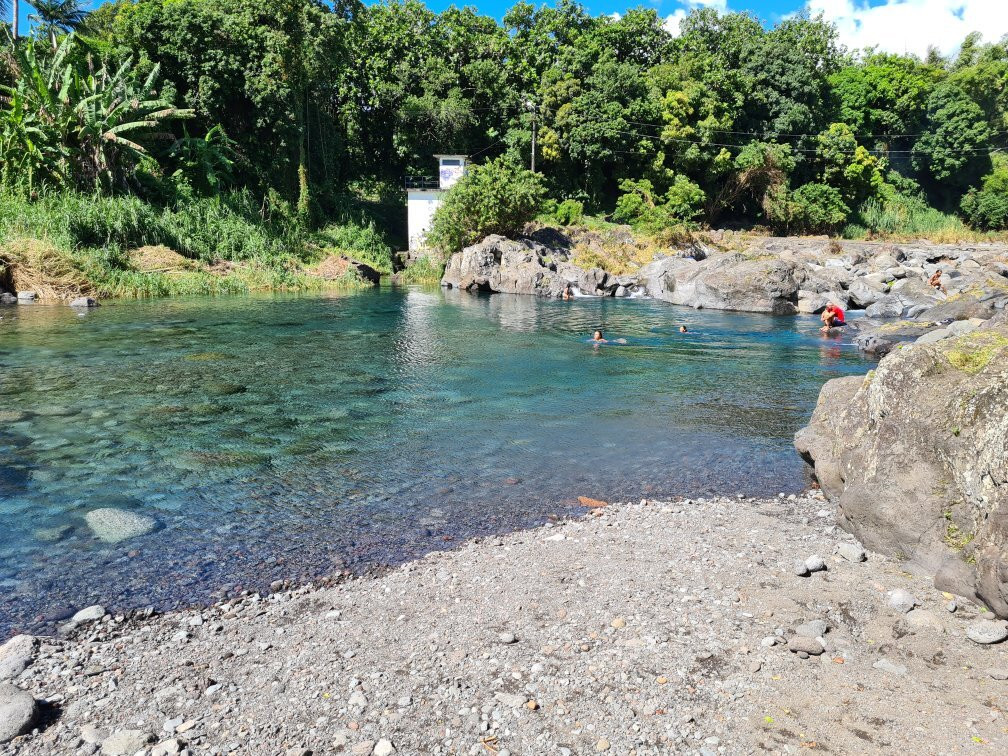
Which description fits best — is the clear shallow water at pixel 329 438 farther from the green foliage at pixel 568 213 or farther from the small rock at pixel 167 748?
the green foliage at pixel 568 213

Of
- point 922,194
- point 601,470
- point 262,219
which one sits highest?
point 922,194

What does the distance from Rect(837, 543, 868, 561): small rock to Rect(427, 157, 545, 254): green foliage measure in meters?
35.3

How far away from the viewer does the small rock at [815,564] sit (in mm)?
6473

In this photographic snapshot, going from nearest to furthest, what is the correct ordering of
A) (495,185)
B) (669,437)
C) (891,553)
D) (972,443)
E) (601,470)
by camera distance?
(972,443) < (891,553) < (601,470) < (669,437) < (495,185)

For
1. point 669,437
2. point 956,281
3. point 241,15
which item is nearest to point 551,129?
point 241,15

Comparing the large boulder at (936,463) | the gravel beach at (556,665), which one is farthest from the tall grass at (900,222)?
the gravel beach at (556,665)

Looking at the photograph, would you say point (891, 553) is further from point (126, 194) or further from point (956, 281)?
point (126, 194)

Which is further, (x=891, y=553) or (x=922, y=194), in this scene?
(x=922, y=194)

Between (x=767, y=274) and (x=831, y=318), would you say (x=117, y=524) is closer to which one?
(x=831, y=318)

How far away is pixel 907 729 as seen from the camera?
4.33 meters

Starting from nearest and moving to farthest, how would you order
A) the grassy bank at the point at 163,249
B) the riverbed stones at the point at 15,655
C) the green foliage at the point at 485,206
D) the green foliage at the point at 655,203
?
1. the riverbed stones at the point at 15,655
2. the grassy bank at the point at 163,249
3. the green foliage at the point at 485,206
4. the green foliage at the point at 655,203

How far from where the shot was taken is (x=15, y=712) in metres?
4.47

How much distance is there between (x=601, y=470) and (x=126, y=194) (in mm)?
33223

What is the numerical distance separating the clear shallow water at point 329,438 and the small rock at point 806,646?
3.62 meters
